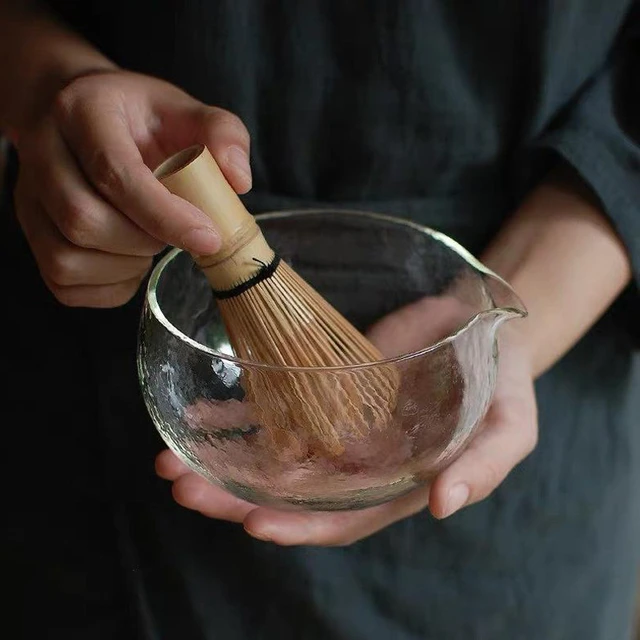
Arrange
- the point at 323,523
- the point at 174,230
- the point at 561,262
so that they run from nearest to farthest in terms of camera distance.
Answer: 1. the point at 174,230
2. the point at 323,523
3. the point at 561,262

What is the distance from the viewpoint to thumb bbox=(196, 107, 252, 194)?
1.51 feet

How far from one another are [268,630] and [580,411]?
29 centimetres

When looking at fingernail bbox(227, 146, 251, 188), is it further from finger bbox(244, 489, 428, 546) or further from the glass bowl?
finger bbox(244, 489, 428, 546)

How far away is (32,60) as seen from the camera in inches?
23.4

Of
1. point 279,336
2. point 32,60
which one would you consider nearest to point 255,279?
point 279,336

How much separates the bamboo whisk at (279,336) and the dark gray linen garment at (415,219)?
17cm

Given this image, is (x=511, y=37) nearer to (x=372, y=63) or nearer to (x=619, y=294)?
(x=372, y=63)

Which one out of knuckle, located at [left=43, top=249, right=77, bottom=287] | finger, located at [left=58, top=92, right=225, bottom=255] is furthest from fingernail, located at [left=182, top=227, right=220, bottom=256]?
knuckle, located at [left=43, top=249, right=77, bottom=287]

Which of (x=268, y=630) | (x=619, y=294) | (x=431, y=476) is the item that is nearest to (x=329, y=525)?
(x=431, y=476)

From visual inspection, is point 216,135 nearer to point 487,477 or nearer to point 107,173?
point 107,173

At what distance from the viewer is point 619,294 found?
0.66m

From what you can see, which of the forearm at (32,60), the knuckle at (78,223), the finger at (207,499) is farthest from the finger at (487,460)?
the forearm at (32,60)

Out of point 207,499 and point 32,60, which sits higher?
point 32,60

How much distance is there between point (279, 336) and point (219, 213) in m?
0.07
